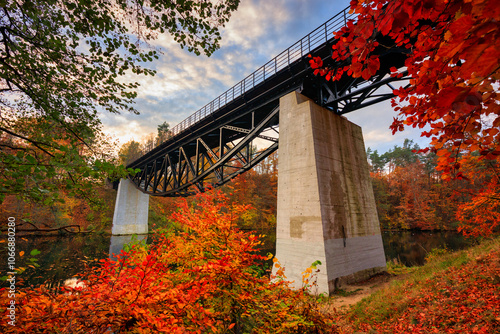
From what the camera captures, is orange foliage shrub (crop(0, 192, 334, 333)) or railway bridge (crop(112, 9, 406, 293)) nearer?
orange foliage shrub (crop(0, 192, 334, 333))

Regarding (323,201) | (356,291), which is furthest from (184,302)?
(356,291)

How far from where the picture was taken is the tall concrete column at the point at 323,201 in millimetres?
7406

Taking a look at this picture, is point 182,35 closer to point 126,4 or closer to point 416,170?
point 126,4

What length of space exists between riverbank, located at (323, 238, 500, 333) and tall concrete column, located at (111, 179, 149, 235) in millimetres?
33324

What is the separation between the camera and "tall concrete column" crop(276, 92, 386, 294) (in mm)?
7406

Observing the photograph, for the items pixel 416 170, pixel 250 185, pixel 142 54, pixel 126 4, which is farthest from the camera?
pixel 416 170

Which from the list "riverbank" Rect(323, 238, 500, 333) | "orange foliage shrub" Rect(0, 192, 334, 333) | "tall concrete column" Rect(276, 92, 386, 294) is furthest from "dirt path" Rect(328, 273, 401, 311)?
"orange foliage shrub" Rect(0, 192, 334, 333)

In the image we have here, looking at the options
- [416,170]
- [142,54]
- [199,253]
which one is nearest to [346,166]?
[199,253]

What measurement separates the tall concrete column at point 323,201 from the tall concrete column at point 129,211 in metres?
30.5

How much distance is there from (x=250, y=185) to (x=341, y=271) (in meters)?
31.1

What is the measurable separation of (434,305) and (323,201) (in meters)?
3.78

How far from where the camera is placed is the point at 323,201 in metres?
7.61

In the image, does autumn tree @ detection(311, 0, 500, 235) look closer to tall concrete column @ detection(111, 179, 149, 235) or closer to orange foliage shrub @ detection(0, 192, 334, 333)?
orange foliage shrub @ detection(0, 192, 334, 333)

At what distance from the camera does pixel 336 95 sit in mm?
9305
